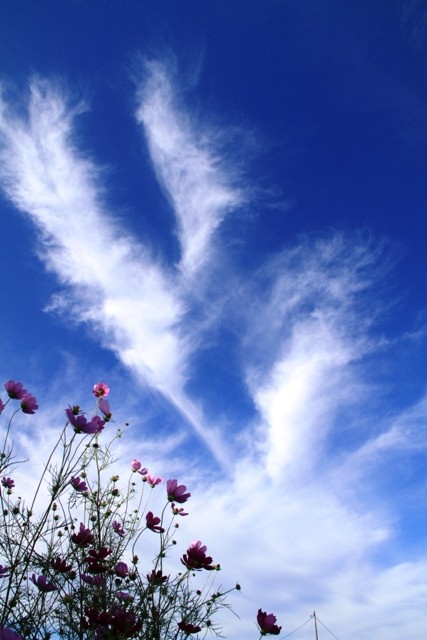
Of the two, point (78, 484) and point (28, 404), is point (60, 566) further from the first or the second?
point (28, 404)

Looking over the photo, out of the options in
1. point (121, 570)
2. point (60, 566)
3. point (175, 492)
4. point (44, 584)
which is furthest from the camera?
point (175, 492)

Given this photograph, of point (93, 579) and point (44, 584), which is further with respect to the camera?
point (93, 579)

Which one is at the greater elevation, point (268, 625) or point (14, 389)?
point (14, 389)

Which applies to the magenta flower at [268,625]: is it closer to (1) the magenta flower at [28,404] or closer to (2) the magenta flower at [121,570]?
(2) the magenta flower at [121,570]

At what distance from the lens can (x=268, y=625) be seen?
7.01ft

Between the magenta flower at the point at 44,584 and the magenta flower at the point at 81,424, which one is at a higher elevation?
the magenta flower at the point at 81,424

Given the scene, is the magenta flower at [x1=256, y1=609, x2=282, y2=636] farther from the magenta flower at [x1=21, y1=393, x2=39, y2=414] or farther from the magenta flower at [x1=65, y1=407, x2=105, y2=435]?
the magenta flower at [x1=21, y1=393, x2=39, y2=414]

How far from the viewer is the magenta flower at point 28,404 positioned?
8.55ft

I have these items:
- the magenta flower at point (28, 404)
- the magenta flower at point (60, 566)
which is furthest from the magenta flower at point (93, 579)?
the magenta flower at point (28, 404)

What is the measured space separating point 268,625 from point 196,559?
50 centimetres

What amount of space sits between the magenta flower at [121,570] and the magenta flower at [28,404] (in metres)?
1.02

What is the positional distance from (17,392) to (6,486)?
792 millimetres

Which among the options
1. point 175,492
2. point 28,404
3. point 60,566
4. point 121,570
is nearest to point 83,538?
point 60,566

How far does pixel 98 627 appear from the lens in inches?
73.1
